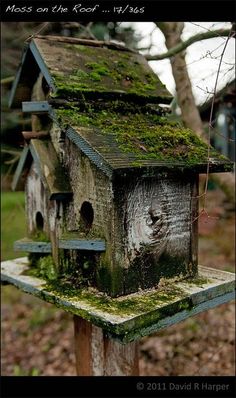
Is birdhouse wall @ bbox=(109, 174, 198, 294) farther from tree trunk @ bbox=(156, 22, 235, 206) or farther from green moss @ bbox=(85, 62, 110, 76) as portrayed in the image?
tree trunk @ bbox=(156, 22, 235, 206)

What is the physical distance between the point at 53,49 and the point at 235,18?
1248mm

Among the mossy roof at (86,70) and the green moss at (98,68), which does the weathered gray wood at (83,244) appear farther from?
the green moss at (98,68)

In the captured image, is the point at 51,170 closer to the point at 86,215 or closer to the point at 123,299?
the point at 86,215

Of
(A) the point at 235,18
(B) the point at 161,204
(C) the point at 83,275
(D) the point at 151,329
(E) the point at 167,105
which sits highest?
(A) the point at 235,18

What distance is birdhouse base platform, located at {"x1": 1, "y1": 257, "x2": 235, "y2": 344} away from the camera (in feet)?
6.29

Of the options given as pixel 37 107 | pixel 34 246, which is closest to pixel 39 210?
pixel 34 246

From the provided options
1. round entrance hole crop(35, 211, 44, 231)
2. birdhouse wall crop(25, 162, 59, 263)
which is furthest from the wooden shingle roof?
round entrance hole crop(35, 211, 44, 231)

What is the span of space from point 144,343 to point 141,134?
14.1 feet

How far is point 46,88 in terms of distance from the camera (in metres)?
2.79

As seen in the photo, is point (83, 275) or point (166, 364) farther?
point (166, 364)

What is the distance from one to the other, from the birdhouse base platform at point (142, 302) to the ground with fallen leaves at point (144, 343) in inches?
107

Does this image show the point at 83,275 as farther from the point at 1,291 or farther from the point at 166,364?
the point at 1,291

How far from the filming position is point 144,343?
5910 mm
